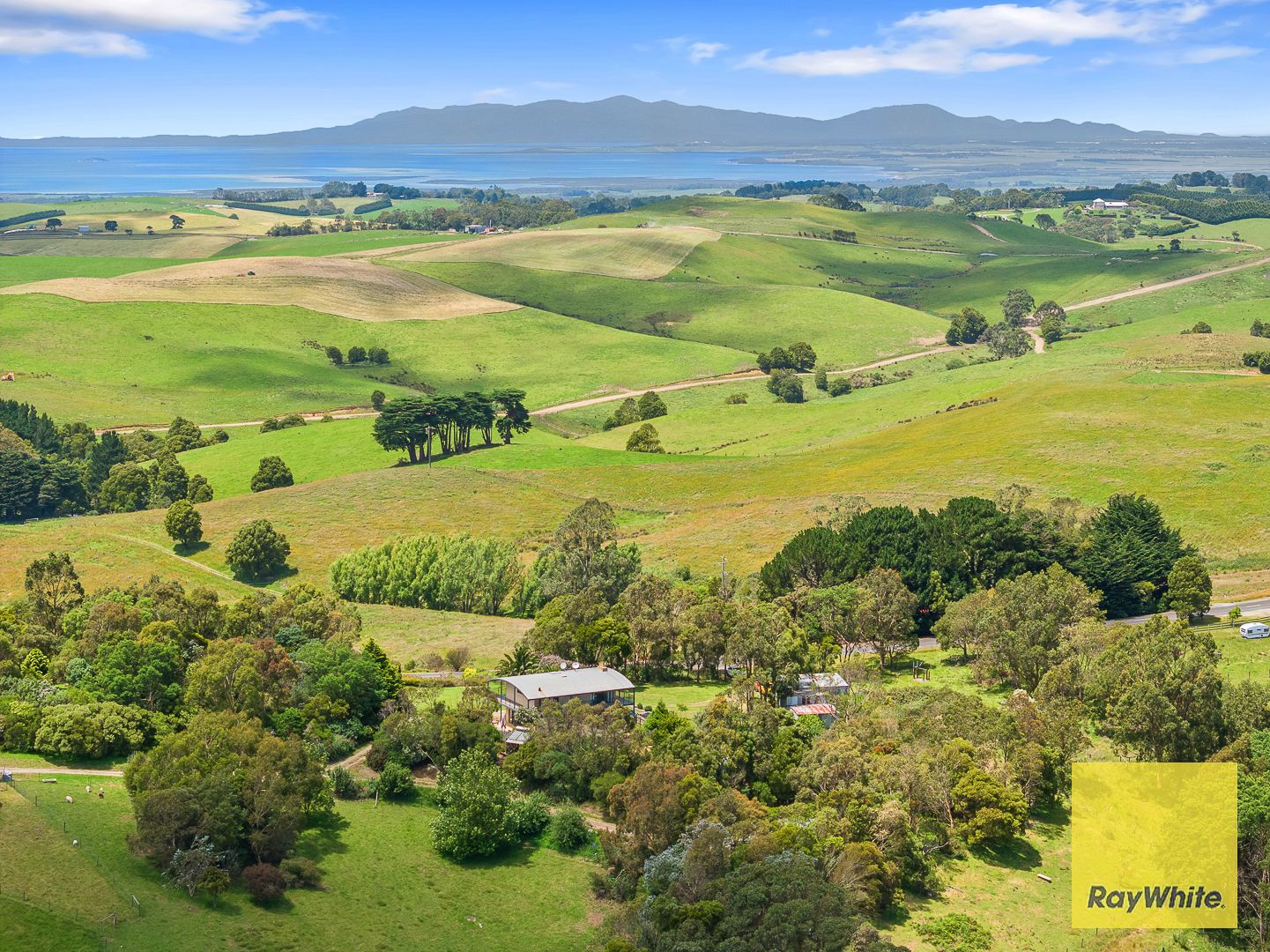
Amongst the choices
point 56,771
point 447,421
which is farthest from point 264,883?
point 447,421

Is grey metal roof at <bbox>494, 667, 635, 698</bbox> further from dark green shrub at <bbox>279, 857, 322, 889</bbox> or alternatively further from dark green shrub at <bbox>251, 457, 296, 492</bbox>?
dark green shrub at <bbox>251, 457, 296, 492</bbox>

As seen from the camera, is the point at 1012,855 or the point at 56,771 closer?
the point at 1012,855

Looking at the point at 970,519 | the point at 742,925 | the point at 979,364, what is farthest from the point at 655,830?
the point at 979,364

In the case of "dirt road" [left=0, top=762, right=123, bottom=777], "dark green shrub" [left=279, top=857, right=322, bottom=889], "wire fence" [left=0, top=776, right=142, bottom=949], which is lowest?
"dark green shrub" [left=279, top=857, right=322, bottom=889]

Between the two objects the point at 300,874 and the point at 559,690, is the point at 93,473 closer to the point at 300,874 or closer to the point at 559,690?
the point at 559,690

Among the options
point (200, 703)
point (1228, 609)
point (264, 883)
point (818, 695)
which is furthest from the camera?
point (1228, 609)

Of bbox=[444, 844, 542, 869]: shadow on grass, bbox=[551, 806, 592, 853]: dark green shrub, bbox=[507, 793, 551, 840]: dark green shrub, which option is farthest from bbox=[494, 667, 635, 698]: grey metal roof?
bbox=[444, 844, 542, 869]: shadow on grass
